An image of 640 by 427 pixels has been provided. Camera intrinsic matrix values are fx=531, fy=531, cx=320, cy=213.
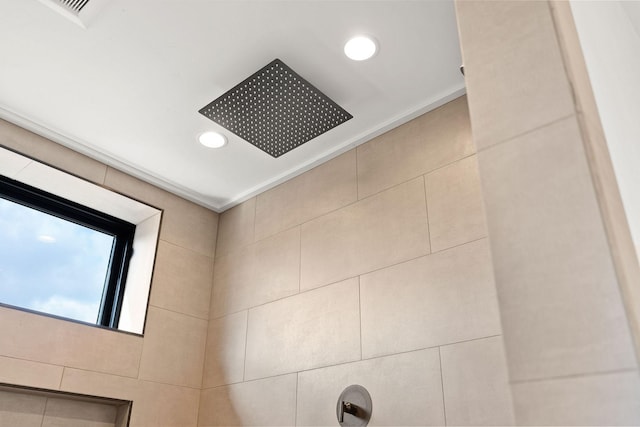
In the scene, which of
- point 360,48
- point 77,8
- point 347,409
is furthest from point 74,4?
point 347,409

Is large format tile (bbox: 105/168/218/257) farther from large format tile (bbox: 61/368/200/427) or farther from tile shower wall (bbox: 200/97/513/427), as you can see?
large format tile (bbox: 61/368/200/427)

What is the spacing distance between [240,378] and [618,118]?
1601mm

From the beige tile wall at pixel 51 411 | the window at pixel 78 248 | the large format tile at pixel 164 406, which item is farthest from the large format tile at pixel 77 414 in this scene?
the window at pixel 78 248

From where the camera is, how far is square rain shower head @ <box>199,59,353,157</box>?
1618mm

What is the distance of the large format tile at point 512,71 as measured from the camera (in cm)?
59

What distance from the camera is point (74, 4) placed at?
143cm

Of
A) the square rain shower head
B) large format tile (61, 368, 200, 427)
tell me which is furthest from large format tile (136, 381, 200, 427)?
the square rain shower head

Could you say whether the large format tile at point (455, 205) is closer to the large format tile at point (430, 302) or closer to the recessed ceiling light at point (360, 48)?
Result: the large format tile at point (430, 302)

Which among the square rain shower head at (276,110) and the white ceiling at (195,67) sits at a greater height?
the white ceiling at (195,67)

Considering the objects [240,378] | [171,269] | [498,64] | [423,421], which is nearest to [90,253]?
[171,269]

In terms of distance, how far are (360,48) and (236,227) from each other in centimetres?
106

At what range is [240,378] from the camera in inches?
78.0

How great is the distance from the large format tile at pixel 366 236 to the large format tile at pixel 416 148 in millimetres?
48

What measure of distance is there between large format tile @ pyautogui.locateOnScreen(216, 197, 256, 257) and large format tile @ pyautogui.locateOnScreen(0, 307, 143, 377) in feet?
1.77
